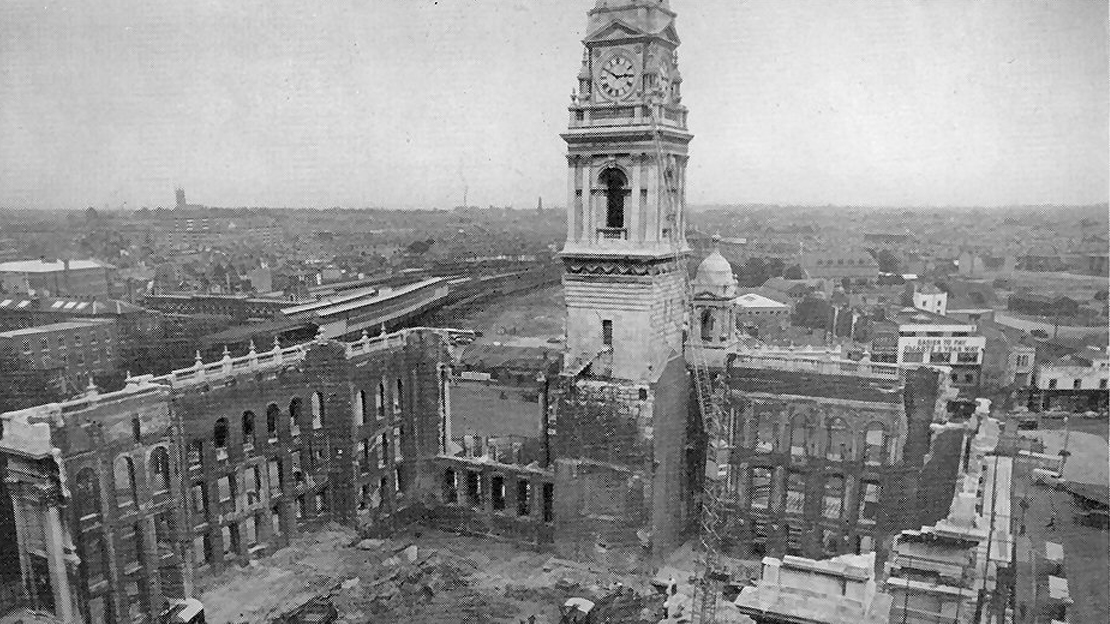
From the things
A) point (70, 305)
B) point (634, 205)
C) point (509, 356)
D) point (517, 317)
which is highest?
point (634, 205)

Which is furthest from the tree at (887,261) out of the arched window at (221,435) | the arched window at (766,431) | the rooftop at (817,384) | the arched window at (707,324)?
the arched window at (221,435)

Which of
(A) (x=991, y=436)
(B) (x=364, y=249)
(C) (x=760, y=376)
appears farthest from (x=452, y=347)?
(A) (x=991, y=436)

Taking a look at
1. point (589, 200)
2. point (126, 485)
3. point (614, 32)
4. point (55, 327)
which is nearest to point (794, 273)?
point (589, 200)

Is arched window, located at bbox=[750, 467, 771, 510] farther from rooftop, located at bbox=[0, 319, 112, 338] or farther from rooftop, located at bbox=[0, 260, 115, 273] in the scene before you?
rooftop, located at bbox=[0, 319, 112, 338]

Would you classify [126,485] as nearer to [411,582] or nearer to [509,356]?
[411,582]

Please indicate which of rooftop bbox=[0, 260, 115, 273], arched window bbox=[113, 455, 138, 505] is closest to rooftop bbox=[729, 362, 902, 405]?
arched window bbox=[113, 455, 138, 505]

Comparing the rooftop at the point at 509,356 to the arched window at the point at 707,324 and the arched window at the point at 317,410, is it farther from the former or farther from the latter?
the arched window at the point at 707,324

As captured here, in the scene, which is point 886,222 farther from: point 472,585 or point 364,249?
point 364,249
